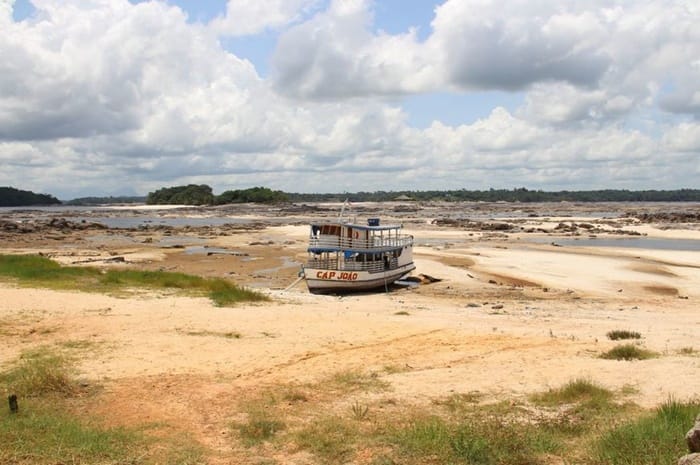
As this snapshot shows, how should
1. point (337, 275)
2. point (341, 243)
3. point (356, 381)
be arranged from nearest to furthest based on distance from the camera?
1. point (356, 381)
2. point (337, 275)
3. point (341, 243)

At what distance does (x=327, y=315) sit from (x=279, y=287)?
1298 cm

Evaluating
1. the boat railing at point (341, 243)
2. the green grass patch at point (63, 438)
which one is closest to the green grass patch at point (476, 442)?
the green grass patch at point (63, 438)

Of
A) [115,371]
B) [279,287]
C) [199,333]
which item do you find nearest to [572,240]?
[279,287]

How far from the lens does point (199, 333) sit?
60.8ft

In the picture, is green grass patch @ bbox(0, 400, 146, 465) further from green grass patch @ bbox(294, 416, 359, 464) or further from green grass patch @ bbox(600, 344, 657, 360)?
green grass patch @ bbox(600, 344, 657, 360)

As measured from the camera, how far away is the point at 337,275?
108 feet

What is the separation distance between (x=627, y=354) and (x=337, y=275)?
750 inches

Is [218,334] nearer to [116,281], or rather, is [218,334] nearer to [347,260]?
[116,281]

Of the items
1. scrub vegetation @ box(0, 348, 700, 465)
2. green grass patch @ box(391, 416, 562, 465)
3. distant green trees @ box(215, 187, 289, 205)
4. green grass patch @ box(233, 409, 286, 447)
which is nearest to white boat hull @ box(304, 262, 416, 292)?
scrub vegetation @ box(0, 348, 700, 465)

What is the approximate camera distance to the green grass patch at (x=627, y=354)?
15.4 meters

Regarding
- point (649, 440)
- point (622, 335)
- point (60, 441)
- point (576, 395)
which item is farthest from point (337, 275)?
point (649, 440)

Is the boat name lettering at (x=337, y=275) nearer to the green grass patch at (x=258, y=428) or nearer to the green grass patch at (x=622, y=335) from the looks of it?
the green grass patch at (x=622, y=335)

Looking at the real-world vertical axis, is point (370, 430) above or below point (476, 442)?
below

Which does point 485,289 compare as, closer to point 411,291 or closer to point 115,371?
point 411,291
